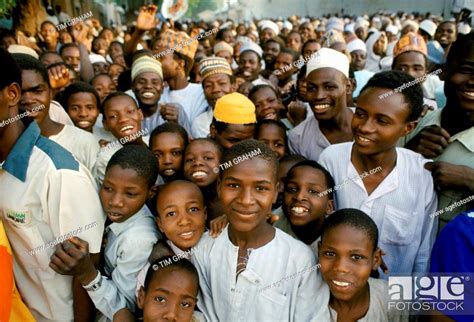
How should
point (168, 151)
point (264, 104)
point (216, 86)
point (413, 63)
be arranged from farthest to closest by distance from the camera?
point (413, 63), point (216, 86), point (264, 104), point (168, 151)

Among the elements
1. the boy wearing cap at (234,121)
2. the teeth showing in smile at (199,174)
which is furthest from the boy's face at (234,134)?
the teeth showing in smile at (199,174)

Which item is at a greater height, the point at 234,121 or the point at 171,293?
the point at 234,121

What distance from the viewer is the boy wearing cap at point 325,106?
295cm

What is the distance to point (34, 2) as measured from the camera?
969 cm

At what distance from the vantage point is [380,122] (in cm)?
211

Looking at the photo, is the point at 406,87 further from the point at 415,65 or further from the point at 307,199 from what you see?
the point at 415,65

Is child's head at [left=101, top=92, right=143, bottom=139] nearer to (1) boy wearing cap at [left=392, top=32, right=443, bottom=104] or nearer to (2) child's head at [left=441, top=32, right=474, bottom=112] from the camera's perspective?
(2) child's head at [left=441, top=32, right=474, bottom=112]

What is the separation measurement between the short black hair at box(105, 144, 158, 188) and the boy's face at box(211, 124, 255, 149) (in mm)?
668

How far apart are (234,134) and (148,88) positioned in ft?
3.85

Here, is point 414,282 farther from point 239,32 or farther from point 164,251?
point 239,32

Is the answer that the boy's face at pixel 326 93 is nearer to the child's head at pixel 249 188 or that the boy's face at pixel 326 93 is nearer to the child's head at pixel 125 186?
the child's head at pixel 249 188

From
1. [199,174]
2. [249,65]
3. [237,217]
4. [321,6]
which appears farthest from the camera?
[321,6]

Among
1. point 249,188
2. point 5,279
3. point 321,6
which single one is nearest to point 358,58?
point 249,188

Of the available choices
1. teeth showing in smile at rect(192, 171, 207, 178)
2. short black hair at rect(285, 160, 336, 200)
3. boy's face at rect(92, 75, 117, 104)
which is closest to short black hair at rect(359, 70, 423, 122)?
short black hair at rect(285, 160, 336, 200)
